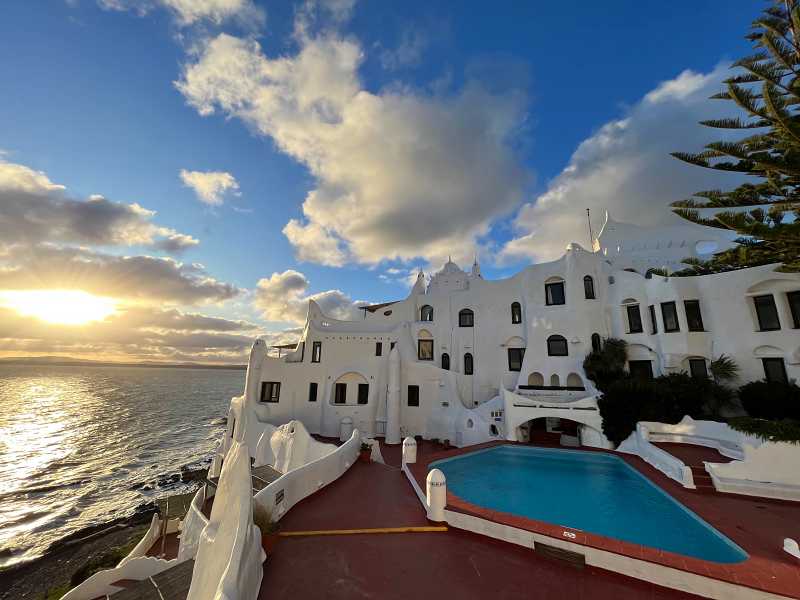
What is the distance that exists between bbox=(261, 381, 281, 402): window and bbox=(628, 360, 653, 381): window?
Result: 924 inches

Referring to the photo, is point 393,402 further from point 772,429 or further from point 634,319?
point 772,429

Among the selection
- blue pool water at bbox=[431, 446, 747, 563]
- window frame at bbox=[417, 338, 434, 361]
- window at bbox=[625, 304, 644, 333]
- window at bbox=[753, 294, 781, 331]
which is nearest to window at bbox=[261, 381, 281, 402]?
window frame at bbox=[417, 338, 434, 361]

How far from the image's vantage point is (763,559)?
243 inches

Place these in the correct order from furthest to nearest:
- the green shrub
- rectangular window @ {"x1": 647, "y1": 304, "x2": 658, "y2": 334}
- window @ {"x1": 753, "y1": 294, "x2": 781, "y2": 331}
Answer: rectangular window @ {"x1": 647, "y1": 304, "x2": 658, "y2": 334} → window @ {"x1": 753, "y1": 294, "x2": 781, "y2": 331} → the green shrub

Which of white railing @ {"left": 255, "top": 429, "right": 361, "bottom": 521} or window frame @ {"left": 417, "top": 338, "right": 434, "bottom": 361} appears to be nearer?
white railing @ {"left": 255, "top": 429, "right": 361, "bottom": 521}

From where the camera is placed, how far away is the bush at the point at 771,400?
13922 millimetres

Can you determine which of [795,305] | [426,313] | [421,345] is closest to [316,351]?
[421,345]

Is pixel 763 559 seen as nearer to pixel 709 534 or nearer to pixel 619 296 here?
pixel 709 534

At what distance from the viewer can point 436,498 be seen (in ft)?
26.0

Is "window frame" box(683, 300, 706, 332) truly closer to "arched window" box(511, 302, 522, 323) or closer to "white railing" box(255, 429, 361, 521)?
"arched window" box(511, 302, 522, 323)

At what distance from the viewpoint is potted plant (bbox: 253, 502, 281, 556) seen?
20.9 ft

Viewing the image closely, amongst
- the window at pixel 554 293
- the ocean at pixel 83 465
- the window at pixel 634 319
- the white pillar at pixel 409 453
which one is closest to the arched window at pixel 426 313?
the window at pixel 554 293

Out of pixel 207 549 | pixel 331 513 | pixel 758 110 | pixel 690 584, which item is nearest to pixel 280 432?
pixel 331 513

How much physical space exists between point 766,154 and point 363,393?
23301 mm
